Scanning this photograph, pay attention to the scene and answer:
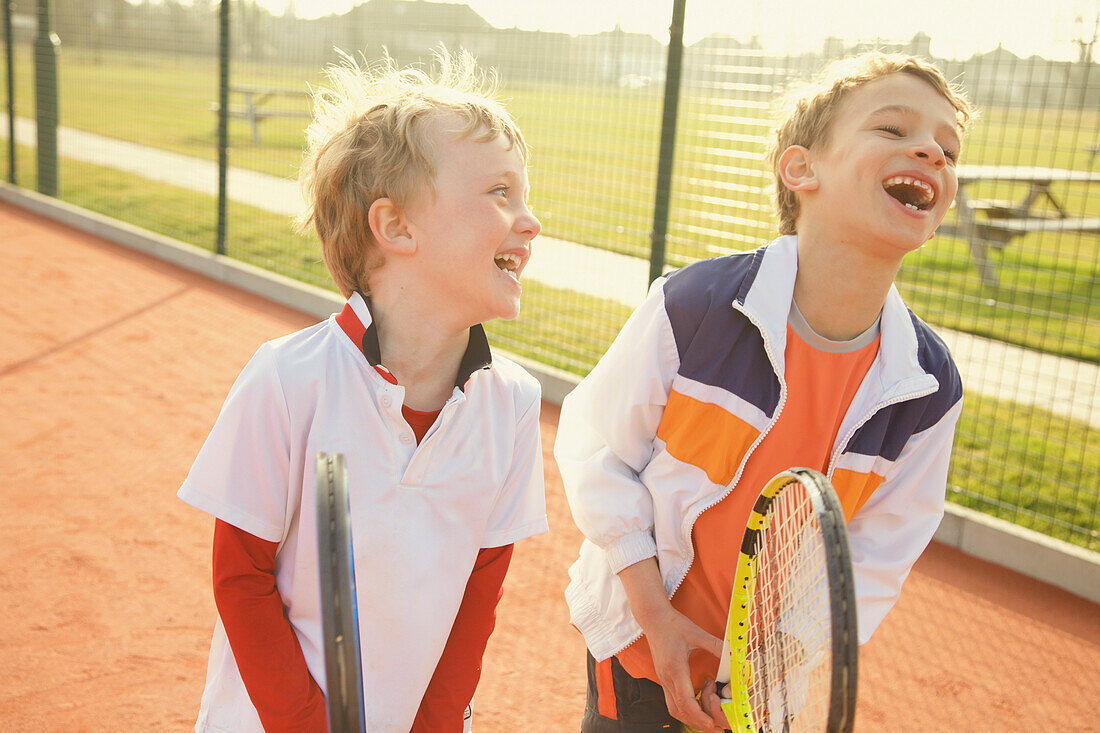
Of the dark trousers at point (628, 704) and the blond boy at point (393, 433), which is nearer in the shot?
the blond boy at point (393, 433)

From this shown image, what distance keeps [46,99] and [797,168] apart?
11.2 meters

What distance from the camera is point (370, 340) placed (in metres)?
1.64

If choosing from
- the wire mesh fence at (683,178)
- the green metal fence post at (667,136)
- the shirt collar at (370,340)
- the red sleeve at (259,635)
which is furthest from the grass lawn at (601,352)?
the red sleeve at (259,635)

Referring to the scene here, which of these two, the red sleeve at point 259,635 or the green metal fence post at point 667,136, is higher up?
the green metal fence post at point 667,136

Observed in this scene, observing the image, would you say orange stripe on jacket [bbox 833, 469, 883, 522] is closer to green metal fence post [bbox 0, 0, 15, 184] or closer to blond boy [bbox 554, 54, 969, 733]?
blond boy [bbox 554, 54, 969, 733]

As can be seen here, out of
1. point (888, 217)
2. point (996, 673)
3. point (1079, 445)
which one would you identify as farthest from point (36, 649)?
point (1079, 445)

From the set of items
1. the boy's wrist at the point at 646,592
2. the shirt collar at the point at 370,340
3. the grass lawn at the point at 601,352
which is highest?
the shirt collar at the point at 370,340

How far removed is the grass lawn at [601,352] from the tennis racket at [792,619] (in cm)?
330

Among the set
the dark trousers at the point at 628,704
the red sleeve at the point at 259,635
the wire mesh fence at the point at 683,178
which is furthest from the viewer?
the wire mesh fence at the point at 683,178

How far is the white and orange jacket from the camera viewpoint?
5.79 ft

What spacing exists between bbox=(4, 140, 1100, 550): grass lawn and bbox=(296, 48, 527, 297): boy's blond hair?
3.67 m

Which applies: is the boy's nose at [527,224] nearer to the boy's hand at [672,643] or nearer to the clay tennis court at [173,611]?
the boy's hand at [672,643]

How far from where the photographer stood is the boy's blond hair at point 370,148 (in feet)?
5.57

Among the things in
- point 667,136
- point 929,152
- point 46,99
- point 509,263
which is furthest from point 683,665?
point 46,99
